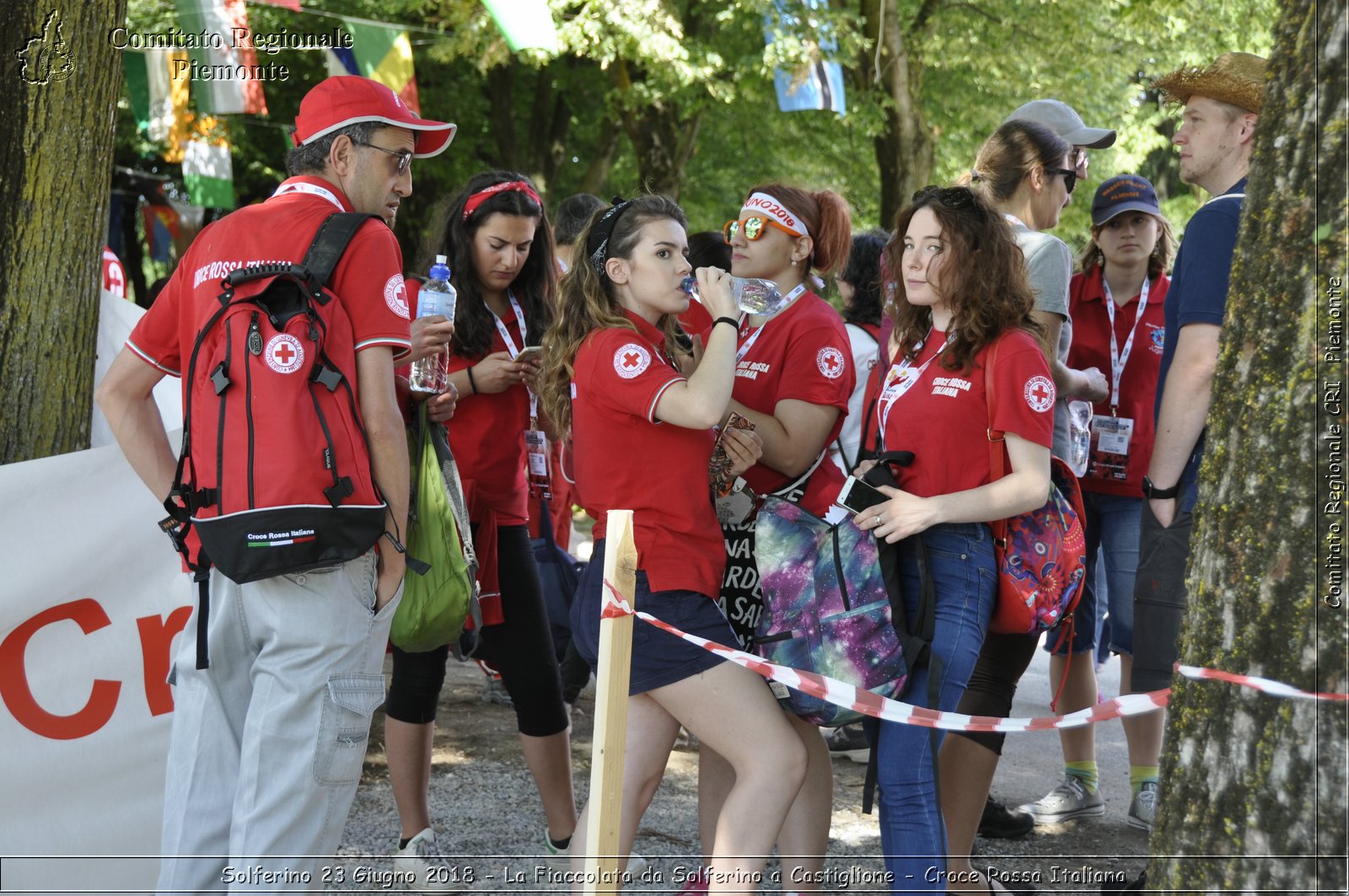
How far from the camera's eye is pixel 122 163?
20.2 m

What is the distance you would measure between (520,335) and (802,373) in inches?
42.6

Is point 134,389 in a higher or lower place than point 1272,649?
higher

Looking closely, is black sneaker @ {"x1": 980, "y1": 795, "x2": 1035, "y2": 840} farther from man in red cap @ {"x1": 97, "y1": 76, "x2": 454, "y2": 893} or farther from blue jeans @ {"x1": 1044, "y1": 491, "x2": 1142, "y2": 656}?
man in red cap @ {"x1": 97, "y1": 76, "x2": 454, "y2": 893}

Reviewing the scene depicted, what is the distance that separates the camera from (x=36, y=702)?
141 inches

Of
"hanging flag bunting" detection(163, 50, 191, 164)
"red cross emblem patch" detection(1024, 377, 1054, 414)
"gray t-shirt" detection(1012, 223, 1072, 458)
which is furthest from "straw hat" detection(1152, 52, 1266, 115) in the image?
"hanging flag bunting" detection(163, 50, 191, 164)

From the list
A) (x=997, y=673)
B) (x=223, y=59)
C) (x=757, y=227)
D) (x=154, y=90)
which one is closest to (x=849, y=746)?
(x=997, y=673)

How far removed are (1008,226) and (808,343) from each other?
0.63m

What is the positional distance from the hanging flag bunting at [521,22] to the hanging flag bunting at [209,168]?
6198 mm

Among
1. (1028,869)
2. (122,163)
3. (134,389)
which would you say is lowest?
(1028,869)

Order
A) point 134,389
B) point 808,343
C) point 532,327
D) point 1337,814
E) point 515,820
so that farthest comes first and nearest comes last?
1. point 515,820
2. point 532,327
3. point 808,343
4. point 134,389
5. point 1337,814

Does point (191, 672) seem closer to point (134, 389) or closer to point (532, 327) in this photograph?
point (134, 389)

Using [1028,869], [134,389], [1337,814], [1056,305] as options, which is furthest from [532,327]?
[1337,814]

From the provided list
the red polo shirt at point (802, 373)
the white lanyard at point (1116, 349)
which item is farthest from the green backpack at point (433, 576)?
the white lanyard at point (1116, 349)

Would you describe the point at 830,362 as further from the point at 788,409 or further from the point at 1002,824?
the point at 1002,824
